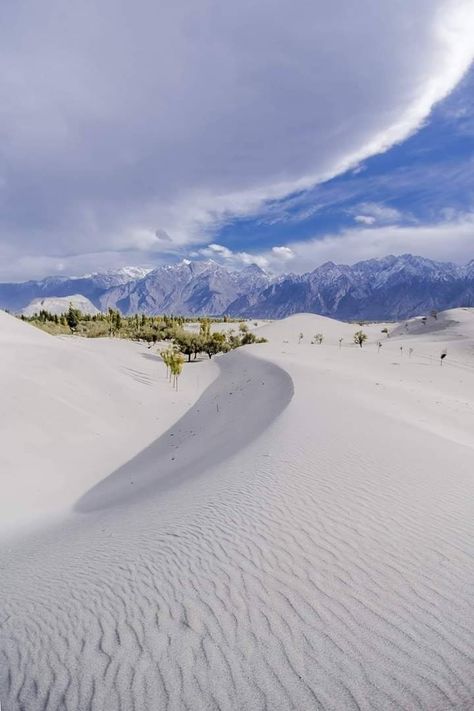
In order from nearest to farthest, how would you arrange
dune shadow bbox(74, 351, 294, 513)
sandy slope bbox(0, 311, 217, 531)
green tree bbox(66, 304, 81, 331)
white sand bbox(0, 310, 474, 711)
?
white sand bbox(0, 310, 474, 711) < dune shadow bbox(74, 351, 294, 513) < sandy slope bbox(0, 311, 217, 531) < green tree bbox(66, 304, 81, 331)

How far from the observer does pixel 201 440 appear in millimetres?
12688

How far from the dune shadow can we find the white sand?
0.27 meters

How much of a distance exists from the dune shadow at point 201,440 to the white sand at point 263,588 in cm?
27

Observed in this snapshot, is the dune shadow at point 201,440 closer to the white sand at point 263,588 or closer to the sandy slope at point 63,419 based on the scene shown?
the white sand at point 263,588

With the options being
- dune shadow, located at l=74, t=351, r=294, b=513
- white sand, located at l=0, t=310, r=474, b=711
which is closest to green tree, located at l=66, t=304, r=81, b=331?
dune shadow, located at l=74, t=351, r=294, b=513

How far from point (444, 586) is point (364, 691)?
4.57 feet

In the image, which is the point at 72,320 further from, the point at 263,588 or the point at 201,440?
the point at 263,588

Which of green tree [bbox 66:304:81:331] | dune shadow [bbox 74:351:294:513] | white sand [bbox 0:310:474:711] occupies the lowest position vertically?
dune shadow [bbox 74:351:294:513]

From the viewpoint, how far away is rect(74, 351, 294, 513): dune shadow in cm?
878

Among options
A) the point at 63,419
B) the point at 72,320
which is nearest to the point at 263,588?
the point at 63,419

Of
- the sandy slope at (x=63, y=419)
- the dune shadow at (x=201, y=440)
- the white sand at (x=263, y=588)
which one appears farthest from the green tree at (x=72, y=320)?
the white sand at (x=263, y=588)

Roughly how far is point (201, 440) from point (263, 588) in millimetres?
9560

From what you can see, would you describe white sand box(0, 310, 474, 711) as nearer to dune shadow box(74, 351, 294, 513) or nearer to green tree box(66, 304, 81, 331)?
dune shadow box(74, 351, 294, 513)

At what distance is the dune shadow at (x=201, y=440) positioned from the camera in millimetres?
8781
